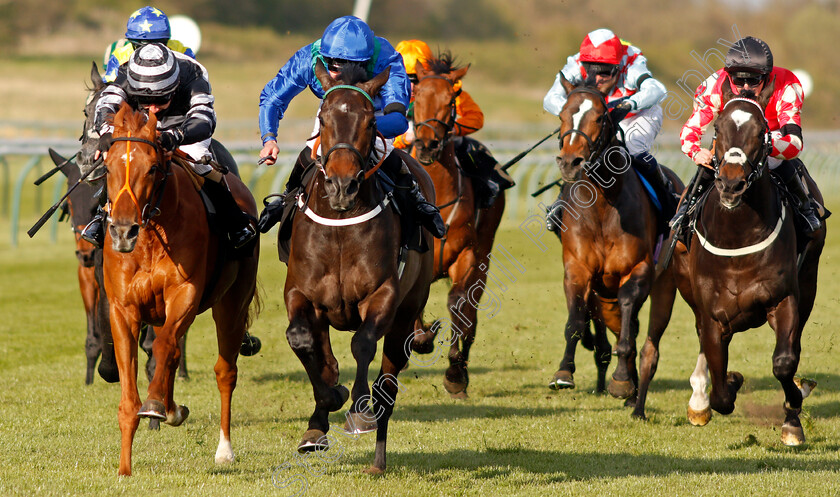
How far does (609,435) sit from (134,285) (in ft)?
10.00

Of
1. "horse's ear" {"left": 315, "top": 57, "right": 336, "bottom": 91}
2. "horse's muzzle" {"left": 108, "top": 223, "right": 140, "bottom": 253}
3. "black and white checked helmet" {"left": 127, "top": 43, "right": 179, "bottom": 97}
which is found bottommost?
"horse's muzzle" {"left": 108, "top": 223, "right": 140, "bottom": 253}

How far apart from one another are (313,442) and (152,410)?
0.78 m

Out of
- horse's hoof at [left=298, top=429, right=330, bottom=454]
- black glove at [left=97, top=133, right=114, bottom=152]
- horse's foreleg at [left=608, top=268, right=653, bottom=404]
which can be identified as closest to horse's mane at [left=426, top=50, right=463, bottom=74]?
horse's foreleg at [left=608, top=268, right=653, bottom=404]

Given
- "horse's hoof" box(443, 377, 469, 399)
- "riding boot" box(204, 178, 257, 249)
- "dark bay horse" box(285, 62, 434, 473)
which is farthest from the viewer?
"horse's hoof" box(443, 377, 469, 399)

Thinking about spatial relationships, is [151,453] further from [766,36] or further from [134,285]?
[766,36]

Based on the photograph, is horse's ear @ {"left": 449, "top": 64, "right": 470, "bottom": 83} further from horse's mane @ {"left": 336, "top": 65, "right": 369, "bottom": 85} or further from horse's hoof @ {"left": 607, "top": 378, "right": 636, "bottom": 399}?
horse's mane @ {"left": 336, "top": 65, "right": 369, "bottom": 85}

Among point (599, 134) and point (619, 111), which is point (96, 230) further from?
point (619, 111)

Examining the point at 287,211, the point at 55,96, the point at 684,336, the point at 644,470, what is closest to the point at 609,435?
the point at 644,470

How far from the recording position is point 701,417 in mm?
6582

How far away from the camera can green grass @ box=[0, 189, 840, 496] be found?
5.24 metres

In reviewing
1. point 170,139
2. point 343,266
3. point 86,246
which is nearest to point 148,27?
point 170,139

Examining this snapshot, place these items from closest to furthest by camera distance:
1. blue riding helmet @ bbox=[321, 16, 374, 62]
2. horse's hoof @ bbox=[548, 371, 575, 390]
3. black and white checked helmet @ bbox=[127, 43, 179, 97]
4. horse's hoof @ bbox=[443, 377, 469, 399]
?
blue riding helmet @ bbox=[321, 16, 374, 62] → black and white checked helmet @ bbox=[127, 43, 179, 97] → horse's hoof @ bbox=[548, 371, 575, 390] → horse's hoof @ bbox=[443, 377, 469, 399]

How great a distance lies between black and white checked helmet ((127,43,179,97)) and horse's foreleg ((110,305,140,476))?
1144mm

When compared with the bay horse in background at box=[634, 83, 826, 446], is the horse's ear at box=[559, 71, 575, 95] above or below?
above
